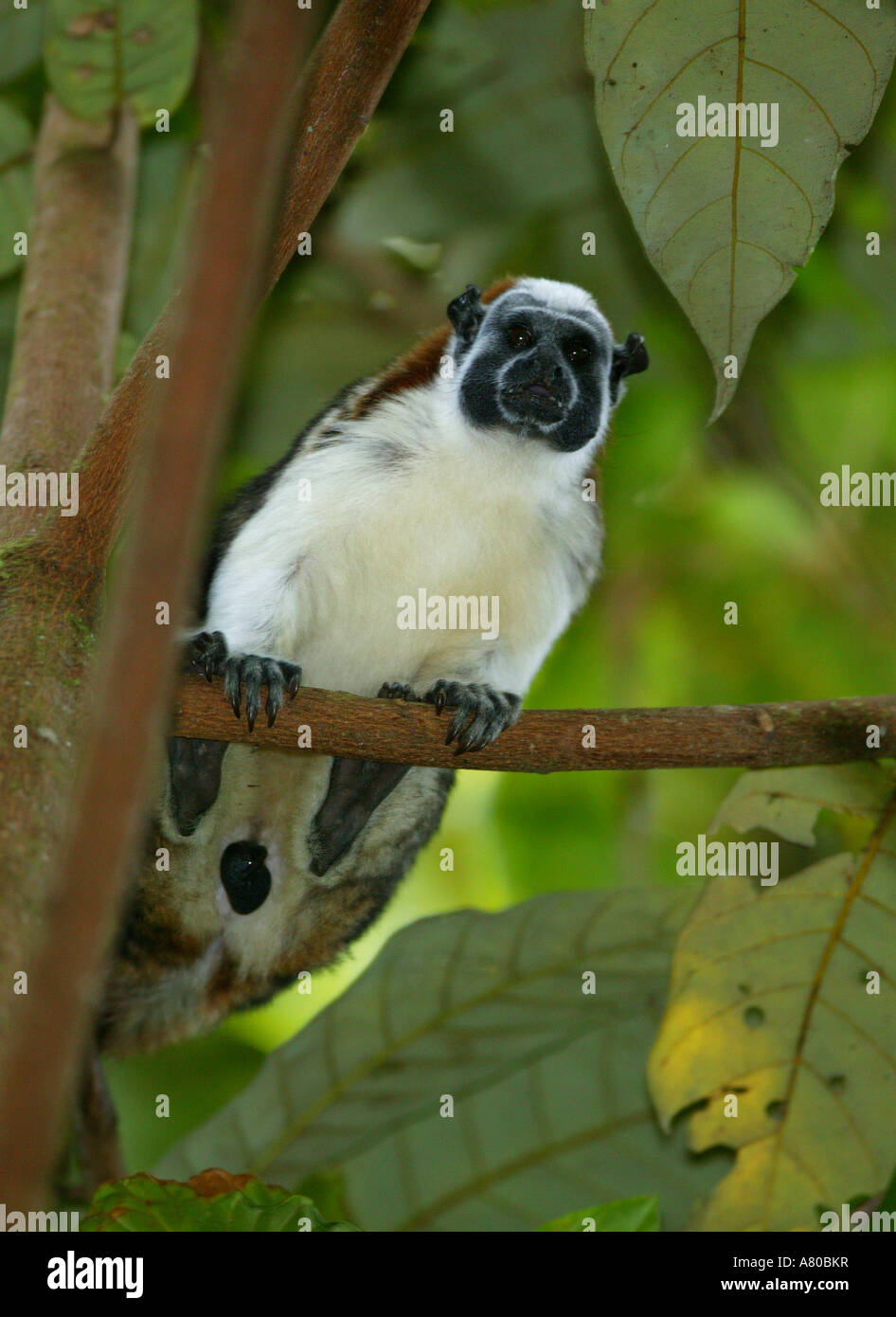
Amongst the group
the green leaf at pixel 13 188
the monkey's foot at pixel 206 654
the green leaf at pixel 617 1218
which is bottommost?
the green leaf at pixel 617 1218

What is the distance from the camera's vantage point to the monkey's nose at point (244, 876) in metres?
2.87

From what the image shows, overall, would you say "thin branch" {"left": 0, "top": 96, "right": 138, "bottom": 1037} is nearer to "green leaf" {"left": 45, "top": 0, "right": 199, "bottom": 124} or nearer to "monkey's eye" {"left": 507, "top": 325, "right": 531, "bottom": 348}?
"green leaf" {"left": 45, "top": 0, "right": 199, "bottom": 124}

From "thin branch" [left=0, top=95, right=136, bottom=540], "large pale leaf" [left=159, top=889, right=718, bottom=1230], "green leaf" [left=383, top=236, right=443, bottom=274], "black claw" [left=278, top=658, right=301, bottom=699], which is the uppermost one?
"green leaf" [left=383, top=236, right=443, bottom=274]

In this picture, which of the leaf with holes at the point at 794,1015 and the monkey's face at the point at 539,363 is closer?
the leaf with holes at the point at 794,1015

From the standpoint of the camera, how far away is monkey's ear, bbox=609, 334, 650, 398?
3.20 meters

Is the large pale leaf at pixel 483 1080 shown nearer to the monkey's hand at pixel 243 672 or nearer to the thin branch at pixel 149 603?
the monkey's hand at pixel 243 672

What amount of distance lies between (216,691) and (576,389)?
127 centimetres

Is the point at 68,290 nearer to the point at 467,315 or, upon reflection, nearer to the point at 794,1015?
the point at 467,315

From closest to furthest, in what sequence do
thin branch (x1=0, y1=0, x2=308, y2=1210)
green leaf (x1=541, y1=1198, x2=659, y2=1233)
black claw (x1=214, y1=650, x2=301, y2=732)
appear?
thin branch (x1=0, y1=0, x2=308, y2=1210), green leaf (x1=541, y1=1198, x2=659, y2=1233), black claw (x1=214, y1=650, x2=301, y2=732)

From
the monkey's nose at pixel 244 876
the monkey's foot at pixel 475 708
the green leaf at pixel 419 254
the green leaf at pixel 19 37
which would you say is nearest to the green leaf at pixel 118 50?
the green leaf at pixel 19 37

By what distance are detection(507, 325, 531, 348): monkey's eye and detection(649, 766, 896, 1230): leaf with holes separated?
3.95 ft

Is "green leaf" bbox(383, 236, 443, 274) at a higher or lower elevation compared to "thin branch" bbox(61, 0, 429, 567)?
higher

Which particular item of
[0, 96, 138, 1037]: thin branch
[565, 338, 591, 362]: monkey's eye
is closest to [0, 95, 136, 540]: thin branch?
[0, 96, 138, 1037]: thin branch

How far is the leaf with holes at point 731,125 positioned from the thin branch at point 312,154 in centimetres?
27
